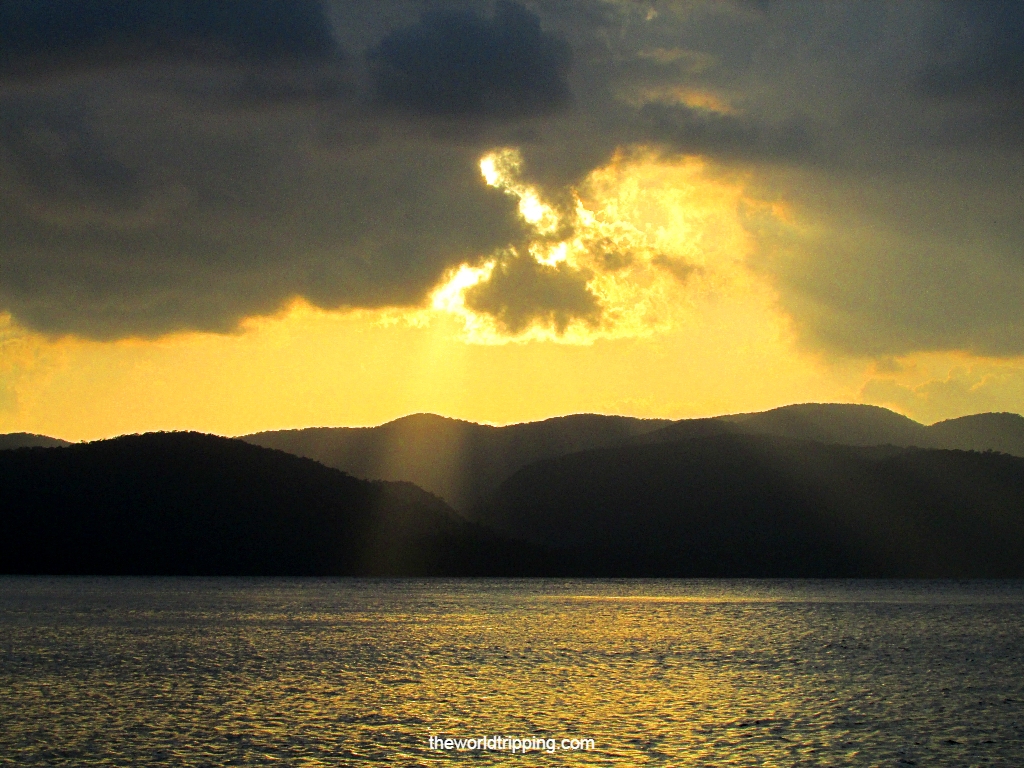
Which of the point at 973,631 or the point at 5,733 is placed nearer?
the point at 5,733

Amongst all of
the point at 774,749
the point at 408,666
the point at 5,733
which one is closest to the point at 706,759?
the point at 774,749

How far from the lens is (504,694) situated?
7112 centimetres

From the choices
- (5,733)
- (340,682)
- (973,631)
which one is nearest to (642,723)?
(340,682)

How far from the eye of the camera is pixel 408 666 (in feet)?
288

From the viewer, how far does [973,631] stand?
5408 inches

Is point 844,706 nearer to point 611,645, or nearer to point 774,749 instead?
point 774,749

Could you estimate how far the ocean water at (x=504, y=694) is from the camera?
52.6 meters

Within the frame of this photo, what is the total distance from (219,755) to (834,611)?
149 metres

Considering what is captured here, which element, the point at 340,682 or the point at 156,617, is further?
the point at 156,617

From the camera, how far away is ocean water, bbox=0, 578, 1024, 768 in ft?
173

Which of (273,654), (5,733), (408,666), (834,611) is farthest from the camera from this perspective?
(834,611)

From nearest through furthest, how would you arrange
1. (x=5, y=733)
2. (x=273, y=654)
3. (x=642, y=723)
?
1. (x=5, y=733)
2. (x=642, y=723)
3. (x=273, y=654)

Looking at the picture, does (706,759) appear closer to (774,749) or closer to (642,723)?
(774,749)

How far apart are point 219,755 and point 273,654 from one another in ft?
157
